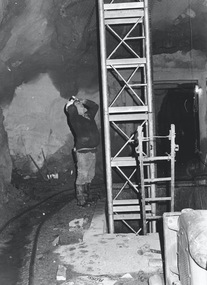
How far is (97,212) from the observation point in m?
9.52

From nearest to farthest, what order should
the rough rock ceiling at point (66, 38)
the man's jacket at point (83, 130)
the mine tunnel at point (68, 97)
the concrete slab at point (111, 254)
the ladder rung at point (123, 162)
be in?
the concrete slab at point (111, 254)
the ladder rung at point (123, 162)
the man's jacket at point (83, 130)
the mine tunnel at point (68, 97)
the rough rock ceiling at point (66, 38)

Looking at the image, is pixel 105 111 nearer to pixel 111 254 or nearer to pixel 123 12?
pixel 123 12

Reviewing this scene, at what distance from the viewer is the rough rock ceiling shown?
11.9 m

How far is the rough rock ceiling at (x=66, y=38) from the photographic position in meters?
11.9

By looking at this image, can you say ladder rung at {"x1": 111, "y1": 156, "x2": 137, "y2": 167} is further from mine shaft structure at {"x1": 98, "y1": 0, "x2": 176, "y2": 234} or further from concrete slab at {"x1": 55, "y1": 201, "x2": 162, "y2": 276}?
concrete slab at {"x1": 55, "y1": 201, "x2": 162, "y2": 276}

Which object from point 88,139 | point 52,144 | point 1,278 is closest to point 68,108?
point 88,139

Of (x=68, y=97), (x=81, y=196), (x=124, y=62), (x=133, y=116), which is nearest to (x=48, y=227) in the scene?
(x=81, y=196)

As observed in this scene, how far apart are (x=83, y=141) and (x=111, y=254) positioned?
3933mm

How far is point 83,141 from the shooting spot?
10.3 metres

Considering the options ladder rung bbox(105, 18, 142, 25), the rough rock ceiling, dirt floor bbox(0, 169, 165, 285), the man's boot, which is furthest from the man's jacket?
the rough rock ceiling

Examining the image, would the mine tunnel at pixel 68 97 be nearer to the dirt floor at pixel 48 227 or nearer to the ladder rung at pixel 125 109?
the dirt floor at pixel 48 227

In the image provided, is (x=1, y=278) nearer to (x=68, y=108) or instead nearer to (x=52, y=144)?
(x=68, y=108)

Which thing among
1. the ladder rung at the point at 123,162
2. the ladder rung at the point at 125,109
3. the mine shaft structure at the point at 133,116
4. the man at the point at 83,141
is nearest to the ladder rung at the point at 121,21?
the mine shaft structure at the point at 133,116

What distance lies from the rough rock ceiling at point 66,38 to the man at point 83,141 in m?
3.15
